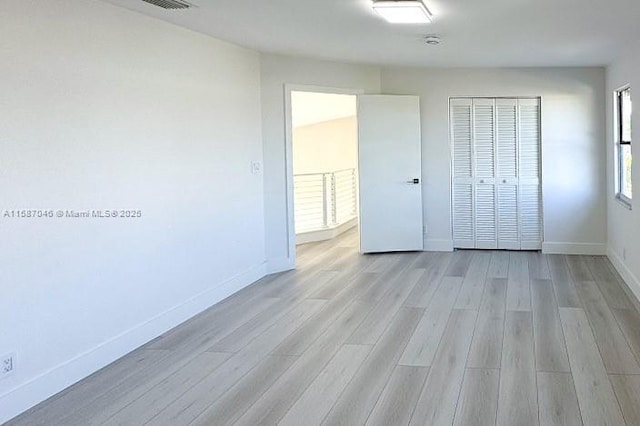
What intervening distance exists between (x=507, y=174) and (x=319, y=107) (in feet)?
16.5

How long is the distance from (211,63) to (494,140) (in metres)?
4.00

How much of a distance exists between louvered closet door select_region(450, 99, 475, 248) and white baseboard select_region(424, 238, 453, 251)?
105 millimetres

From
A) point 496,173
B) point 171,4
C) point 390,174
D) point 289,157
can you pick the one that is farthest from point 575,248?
point 171,4

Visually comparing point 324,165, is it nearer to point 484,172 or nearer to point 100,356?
point 484,172

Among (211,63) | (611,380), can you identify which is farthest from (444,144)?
(611,380)

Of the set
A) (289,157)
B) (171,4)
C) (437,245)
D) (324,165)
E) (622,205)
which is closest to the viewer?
(171,4)

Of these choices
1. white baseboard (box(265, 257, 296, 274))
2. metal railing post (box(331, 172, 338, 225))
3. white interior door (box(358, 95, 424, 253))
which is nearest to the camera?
white baseboard (box(265, 257, 296, 274))

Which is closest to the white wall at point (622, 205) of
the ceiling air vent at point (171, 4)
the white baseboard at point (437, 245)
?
the white baseboard at point (437, 245)

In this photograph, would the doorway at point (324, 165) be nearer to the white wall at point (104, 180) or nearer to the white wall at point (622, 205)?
the white wall at point (104, 180)

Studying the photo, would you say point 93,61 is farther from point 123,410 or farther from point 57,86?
point 123,410

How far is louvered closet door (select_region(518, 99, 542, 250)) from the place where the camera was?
308 inches

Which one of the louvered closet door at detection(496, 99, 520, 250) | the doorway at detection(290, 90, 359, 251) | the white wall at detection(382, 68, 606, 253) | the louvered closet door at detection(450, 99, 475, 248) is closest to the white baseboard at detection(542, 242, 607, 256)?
the white wall at detection(382, 68, 606, 253)

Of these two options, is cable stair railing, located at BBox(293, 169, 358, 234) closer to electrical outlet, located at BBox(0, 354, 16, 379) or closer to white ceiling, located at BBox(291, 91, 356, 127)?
white ceiling, located at BBox(291, 91, 356, 127)

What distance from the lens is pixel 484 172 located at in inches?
315
